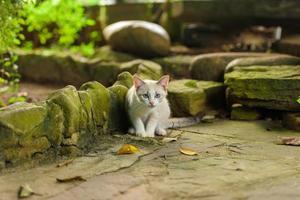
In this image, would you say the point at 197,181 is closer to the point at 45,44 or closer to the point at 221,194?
the point at 221,194

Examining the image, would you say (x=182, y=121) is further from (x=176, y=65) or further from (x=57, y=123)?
(x=176, y=65)

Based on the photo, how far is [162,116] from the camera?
4.57 metres

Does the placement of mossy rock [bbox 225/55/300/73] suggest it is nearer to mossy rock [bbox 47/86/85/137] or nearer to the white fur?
the white fur

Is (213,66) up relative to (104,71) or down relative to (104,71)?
up

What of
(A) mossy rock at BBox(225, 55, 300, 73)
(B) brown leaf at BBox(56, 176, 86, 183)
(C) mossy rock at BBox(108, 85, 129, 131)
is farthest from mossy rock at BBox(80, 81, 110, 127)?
(A) mossy rock at BBox(225, 55, 300, 73)

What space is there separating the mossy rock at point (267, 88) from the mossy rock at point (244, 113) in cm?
11

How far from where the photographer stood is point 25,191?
2994 millimetres

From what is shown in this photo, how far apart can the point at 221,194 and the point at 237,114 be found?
241 centimetres

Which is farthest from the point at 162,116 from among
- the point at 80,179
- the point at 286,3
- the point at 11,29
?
Answer: the point at 286,3

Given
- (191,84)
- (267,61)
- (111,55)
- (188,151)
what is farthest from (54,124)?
(111,55)

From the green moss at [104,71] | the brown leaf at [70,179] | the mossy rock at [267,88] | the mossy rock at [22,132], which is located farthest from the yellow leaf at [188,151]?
the green moss at [104,71]

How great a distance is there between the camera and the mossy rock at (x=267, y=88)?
487cm

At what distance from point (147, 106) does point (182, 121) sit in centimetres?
75

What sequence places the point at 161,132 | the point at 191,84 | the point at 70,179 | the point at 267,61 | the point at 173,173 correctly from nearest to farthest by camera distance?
the point at 70,179 → the point at 173,173 → the point at 161,132 → the point at 191,84 → the point at 267,61
